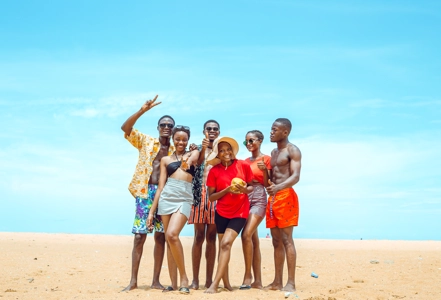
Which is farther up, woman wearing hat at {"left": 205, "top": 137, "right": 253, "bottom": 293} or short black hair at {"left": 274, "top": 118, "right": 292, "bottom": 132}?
short black hair at {"left": 274, "top": 118, "right": 292, "bottom": 132}

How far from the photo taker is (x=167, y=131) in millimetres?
8727

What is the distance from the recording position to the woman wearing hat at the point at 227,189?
26.3 ft

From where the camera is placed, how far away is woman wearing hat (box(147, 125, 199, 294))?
7.86m

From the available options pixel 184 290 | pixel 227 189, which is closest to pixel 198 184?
pixel 227 189

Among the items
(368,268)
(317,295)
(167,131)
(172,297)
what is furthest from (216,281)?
(368,268)

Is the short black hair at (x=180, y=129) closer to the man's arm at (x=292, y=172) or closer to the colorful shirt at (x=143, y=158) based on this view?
the colorful shirt at (x=143, y=158)

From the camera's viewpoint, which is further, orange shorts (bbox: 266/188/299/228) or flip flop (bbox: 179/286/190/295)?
orange shorts (bbox: 266/188/299/228)

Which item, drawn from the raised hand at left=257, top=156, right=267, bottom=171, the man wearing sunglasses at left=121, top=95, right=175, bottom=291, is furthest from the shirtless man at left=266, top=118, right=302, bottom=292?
the man wearing sunglasses at left=121, top=95, right=175, bottom=291

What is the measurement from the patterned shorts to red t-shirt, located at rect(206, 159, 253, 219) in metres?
1.04

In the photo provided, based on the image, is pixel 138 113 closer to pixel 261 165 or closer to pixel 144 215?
pixel 144 215

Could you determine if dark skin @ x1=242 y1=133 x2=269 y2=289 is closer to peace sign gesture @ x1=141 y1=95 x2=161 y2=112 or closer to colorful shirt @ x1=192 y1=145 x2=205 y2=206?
colorful shirt @ x1=192 y1=145 x2=205 y2=206

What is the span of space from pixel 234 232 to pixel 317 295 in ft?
5.87

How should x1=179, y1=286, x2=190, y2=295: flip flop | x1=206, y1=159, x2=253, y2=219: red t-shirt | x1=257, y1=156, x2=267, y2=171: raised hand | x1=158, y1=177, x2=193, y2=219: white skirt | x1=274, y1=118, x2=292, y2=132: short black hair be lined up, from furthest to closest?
x1=274, y1=118, x2=292, y2=132: short black hair, x1=257, y1=156, x2=267, y2=171: raised hand, x1=206, y1=159, x2=253, y2=219: red t-shirt, x1=158, y1=177, x2=193, y2=219: white skirt, x1=179, y1=286, x2=190, y2=295: flip flop

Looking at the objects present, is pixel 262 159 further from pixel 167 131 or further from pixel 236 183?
pixel 167 131
